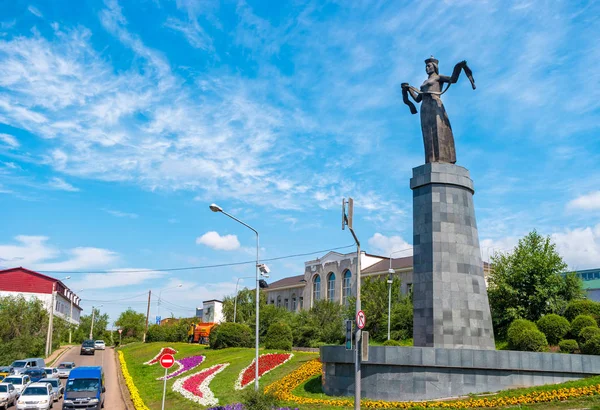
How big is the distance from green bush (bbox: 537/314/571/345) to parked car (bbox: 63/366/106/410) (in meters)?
23.0

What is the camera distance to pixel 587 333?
82.8ft

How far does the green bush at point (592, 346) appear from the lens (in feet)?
78.4

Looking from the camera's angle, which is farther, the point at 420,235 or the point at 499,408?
the point at 420,235

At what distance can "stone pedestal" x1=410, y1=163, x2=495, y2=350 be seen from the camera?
21469mm

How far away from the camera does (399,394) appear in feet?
64.5

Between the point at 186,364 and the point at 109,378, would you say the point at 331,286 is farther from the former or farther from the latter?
the point at 109,378

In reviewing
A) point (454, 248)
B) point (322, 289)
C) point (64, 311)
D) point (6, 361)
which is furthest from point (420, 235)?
point (64, 311)

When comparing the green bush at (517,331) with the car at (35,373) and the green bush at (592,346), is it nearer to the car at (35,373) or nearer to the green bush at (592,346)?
the green bush at (592,346)

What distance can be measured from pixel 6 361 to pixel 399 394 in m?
39.8

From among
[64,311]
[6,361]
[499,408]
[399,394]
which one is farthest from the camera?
[64,311]

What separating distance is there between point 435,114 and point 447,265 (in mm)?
7137

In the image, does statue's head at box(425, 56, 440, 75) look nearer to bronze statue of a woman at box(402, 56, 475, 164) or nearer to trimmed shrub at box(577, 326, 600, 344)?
bronze statue of a woman at box(402, 56, 475, 164)

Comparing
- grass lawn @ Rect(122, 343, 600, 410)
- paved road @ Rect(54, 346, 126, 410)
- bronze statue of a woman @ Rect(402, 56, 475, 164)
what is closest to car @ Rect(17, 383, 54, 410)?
paved road @ Rect(54, 346, 126, 410)

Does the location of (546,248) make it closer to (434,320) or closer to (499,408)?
(434,320)
